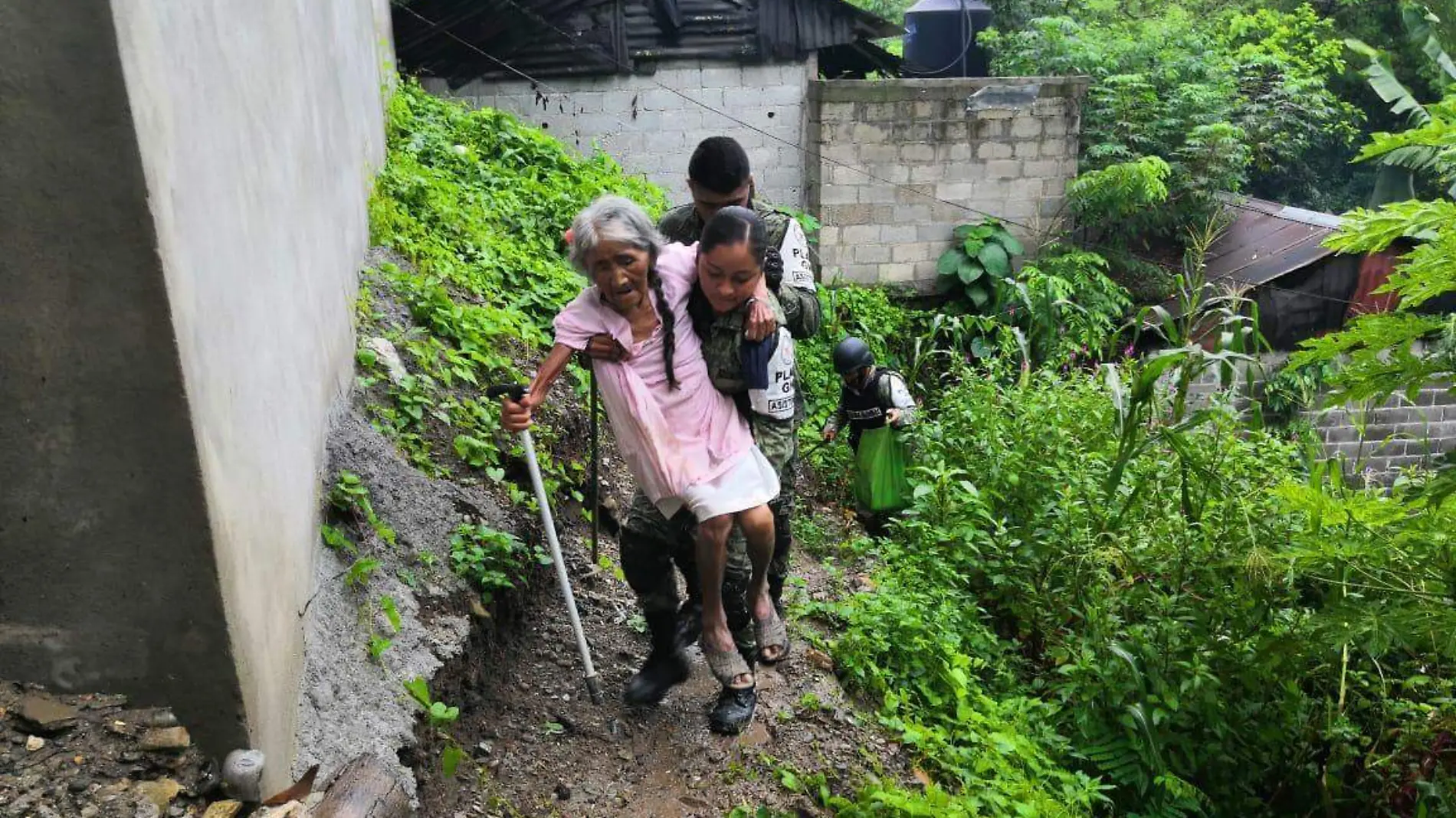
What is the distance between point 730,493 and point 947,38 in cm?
1152

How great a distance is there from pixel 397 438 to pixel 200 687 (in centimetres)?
198

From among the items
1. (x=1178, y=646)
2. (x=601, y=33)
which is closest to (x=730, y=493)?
(x=1178, y=646)

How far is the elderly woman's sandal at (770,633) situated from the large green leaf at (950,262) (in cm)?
754

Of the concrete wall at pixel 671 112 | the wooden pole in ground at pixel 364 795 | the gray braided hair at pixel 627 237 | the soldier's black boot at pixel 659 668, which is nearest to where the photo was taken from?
the wooden pole in ground at pixel 364 795

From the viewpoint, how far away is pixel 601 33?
32.6 feet

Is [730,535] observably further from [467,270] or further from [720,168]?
[467,270]

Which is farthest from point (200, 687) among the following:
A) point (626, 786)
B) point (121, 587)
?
point (626, 786)

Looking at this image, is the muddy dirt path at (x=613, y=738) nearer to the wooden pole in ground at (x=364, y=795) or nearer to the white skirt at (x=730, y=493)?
the wooden pole in ground at (x=364, y=795)

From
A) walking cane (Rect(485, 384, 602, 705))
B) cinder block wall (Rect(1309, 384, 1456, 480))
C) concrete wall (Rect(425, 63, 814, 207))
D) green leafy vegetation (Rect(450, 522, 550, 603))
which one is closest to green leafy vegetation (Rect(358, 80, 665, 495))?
green leafy vegetation (Rect(450, 522, 550, 603))

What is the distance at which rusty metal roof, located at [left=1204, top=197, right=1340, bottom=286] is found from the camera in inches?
408

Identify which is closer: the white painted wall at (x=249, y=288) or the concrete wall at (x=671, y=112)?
the white painted wall at (x=249, y=288)

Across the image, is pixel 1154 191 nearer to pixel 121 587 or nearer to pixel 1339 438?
pixel 1339 438

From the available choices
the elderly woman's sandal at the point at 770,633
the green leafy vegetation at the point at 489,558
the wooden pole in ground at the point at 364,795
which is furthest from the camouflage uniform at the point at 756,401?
the wooden pole in ground at the point at 364,795

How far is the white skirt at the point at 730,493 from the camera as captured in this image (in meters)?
3.02
